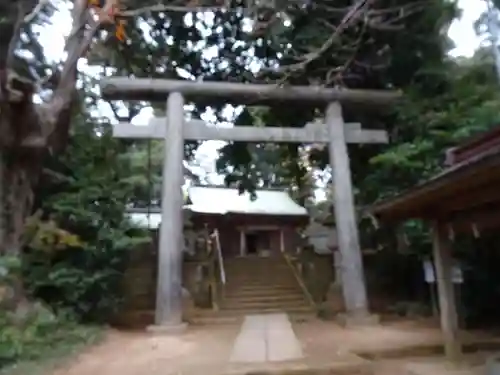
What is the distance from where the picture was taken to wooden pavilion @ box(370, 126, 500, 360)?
490cm

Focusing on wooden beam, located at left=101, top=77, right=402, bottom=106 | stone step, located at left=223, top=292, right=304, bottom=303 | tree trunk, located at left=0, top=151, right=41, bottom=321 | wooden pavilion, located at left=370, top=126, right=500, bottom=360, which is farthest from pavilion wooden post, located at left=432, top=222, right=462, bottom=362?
stone step, located at left=223, top=292, right=304, bottom=303

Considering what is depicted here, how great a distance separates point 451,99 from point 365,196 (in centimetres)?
278

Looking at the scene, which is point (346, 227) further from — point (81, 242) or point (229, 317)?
point (81, 242)

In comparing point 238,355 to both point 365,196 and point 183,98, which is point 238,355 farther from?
point 365,196

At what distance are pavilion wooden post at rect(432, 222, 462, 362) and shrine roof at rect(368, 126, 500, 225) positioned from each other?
11.2 inches

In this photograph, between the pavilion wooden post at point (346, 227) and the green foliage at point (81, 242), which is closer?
the green foliage at point (81, 242)

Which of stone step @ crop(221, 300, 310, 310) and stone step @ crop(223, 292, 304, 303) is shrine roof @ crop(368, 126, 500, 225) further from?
stone step @ crop(223, 292, 304, 303)

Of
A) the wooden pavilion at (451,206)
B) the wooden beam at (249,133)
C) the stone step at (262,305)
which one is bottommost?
the stone step at (262,305)

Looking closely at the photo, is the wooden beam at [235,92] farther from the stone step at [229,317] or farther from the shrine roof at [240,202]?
the shrine roof at [240,202]

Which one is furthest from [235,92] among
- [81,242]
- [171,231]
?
[81,242]

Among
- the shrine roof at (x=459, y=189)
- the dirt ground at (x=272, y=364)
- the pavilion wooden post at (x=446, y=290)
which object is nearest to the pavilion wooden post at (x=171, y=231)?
the dirt ground at (x=272, y=364)

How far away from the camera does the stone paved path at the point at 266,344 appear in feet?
19.4

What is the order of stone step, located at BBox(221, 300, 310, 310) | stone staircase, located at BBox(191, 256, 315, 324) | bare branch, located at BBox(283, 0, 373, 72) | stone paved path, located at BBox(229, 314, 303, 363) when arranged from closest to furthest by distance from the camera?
bare branch, located at BBox(283, 0, 373, 72)
stone paved path, located at BBox(229, 314, 303, 363)
stone staircase, located at BBox(191, 256, 315, 324)
stone step, located at BBox(221, 300, 310, 310)

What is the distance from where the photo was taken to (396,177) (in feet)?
33.7
